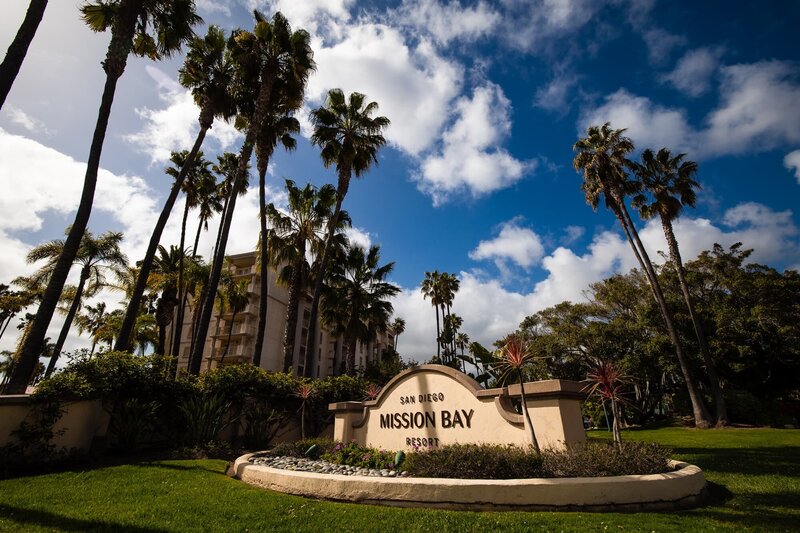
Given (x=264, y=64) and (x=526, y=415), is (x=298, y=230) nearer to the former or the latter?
(x=264, y=64)

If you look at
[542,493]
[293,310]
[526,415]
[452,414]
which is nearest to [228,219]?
[293,310]

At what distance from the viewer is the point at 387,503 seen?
656 cm

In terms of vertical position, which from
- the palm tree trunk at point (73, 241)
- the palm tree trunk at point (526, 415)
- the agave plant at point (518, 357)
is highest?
the palm tree trunk at point (73, 241)

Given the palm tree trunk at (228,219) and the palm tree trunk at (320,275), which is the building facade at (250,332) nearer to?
the palm tree trunk at (320,275)

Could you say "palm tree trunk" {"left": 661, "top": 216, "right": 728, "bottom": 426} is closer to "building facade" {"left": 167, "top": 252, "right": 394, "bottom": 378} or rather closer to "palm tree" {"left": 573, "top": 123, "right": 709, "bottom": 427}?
"palm tree" {"left": 573, "top": 123, "right": 709, "bottom": 427}

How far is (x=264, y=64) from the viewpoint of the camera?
1831 centimetres

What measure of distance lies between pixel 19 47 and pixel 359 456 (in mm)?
12859

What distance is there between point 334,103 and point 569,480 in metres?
20.6

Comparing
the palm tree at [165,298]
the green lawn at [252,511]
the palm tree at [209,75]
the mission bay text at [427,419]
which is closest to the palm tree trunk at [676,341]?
the green lawn at [252,511]

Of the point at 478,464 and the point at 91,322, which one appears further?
the point at 91,322

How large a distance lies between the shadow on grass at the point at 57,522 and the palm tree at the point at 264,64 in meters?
12.4

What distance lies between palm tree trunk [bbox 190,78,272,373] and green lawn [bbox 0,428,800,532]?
281 inches

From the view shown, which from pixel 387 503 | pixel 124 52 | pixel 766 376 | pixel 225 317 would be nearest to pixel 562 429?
pixel 387 503

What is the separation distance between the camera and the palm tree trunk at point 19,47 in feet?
27.8
